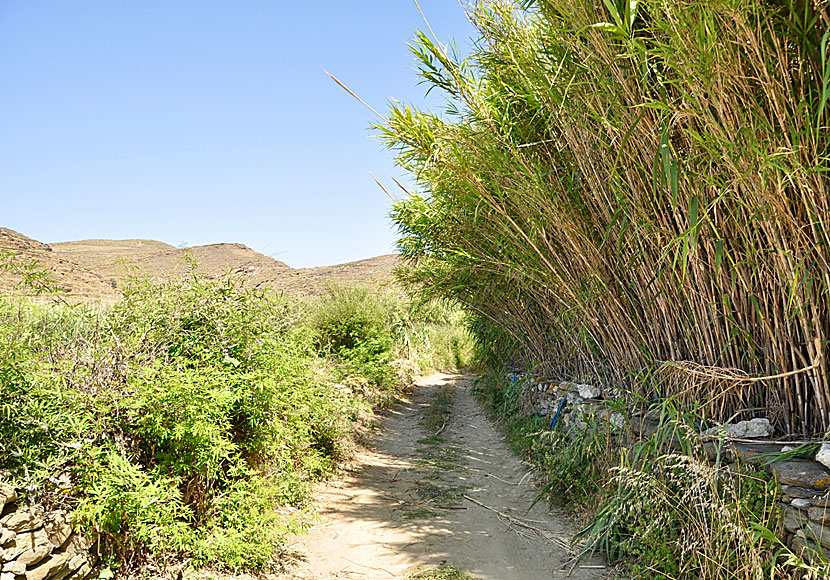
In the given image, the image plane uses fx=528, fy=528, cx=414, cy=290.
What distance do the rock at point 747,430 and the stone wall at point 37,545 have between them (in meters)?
2.78

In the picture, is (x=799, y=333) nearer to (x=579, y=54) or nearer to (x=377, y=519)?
(x=579, y=54)

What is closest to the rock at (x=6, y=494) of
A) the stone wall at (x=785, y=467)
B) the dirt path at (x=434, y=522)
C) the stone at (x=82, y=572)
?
the stone at (x=82, y=572)

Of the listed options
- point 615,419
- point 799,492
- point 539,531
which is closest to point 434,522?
point 539,531

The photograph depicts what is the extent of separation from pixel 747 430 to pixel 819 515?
0.58 meters

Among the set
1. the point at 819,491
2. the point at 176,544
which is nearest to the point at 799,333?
the point at 819,491

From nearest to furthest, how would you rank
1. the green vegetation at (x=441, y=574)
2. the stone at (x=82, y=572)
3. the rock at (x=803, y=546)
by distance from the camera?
the rock at (x=803, y=546)
the stone at (x=82, y=572)
the green vegetation at (x=441, y=574)

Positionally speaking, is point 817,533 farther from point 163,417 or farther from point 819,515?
point 163,417

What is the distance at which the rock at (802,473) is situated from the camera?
1968 millimetres

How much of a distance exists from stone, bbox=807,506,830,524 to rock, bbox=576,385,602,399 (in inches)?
74.9

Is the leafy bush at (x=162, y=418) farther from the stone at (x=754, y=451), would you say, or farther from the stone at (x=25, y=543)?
the stone at (x=754, y=451)

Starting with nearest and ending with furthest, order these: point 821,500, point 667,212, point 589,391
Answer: point 821,500, point 667,212, point 589,391

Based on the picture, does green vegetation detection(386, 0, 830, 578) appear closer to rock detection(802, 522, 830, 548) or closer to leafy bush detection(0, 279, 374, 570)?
rock detection(802, 522, 830, 548)

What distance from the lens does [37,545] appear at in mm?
1978

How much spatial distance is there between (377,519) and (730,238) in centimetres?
284
